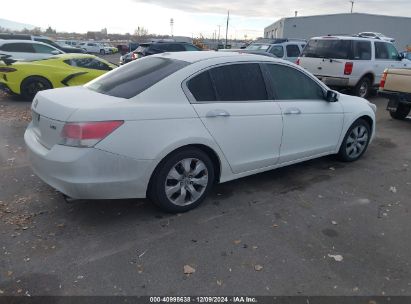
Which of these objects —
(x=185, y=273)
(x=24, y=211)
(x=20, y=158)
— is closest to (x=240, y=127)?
(x=185, y=273)

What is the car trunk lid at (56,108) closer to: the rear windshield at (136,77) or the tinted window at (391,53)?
the rear windshield at (136,77)

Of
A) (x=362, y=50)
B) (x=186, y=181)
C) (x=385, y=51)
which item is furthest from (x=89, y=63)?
(x=385, y=51)

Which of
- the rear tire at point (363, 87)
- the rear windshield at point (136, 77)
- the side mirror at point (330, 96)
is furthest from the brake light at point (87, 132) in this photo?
the rear tire at point (363, 87)

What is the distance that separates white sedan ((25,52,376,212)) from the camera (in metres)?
3.41

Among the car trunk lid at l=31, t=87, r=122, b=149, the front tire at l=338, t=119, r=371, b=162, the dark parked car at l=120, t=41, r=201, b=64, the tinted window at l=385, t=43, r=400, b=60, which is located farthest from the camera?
the dark parked car at l=120, t=41, r=201, b=64

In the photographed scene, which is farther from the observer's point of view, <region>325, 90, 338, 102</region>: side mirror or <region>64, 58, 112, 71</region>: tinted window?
<region>64, 58, 112, 71</region>: tinted window

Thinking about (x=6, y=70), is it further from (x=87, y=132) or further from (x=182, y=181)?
(x=182, y=181)

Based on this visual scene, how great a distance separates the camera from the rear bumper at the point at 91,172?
132 inches

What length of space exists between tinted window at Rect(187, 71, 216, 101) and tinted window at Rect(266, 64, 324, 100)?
0.94 m

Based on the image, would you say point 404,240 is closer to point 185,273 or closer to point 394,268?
point 394,268

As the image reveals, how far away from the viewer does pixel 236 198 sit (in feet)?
14.8

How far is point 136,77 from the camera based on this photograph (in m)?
4.08

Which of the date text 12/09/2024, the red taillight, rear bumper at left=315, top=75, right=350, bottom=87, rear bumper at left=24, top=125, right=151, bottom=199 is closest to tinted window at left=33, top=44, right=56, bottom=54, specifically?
rear bumper at left=315, top=75, right=350, bottom=87

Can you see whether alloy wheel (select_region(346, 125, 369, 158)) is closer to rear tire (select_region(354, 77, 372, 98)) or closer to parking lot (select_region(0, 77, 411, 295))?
parking lot (select_region(0, 77, 411, 295))
